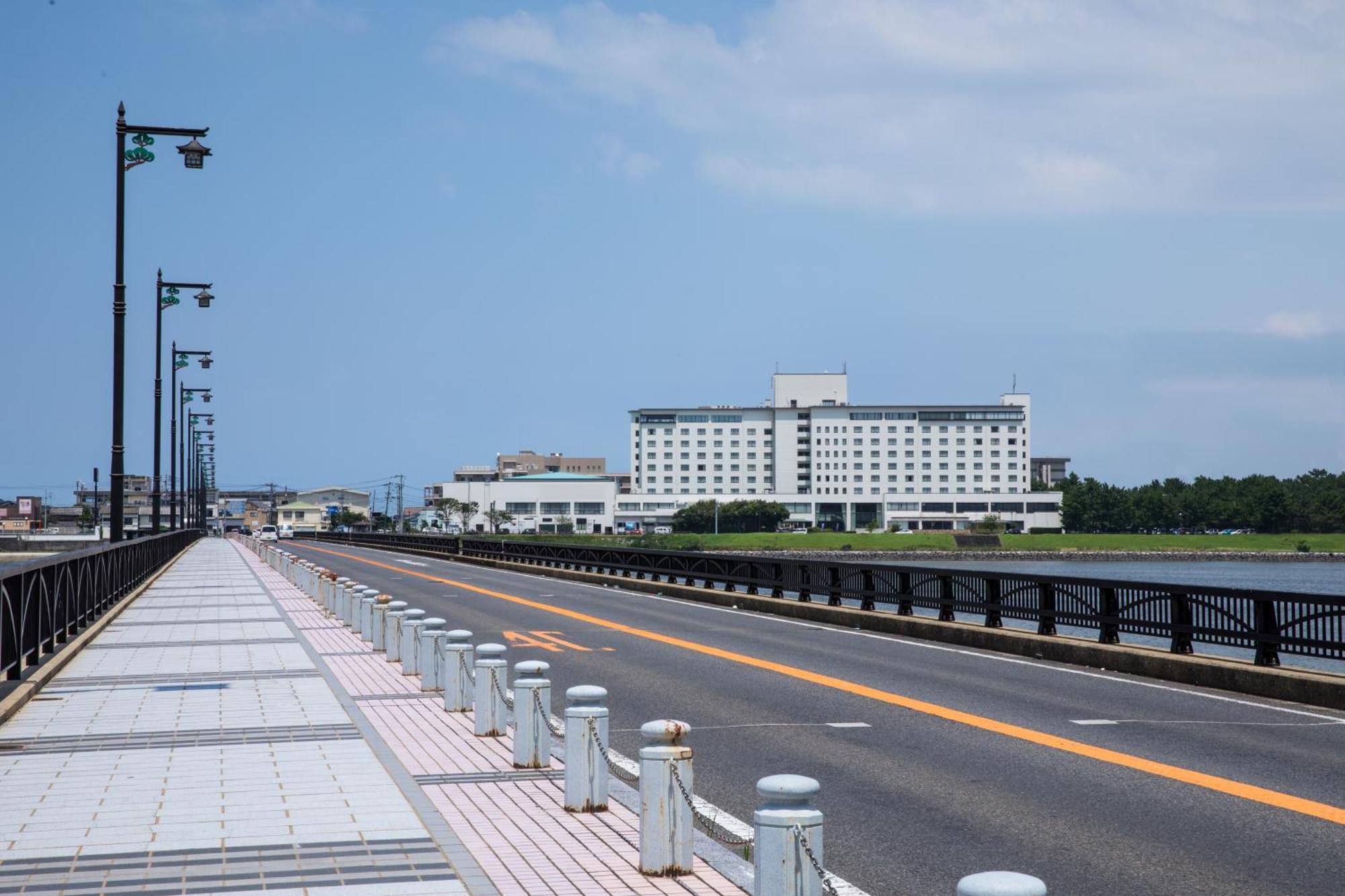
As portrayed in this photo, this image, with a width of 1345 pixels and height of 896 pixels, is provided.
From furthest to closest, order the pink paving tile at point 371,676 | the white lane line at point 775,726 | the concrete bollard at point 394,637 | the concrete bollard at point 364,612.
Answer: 1. the concrete bollard at point 364,612
2. the concrete bollard at point 394,637
3. the pink paving tile at point 371,676
4. the white lane line at point 775,726

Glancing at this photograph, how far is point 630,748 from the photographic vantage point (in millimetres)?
11977

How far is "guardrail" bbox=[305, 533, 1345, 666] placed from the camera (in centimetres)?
1627

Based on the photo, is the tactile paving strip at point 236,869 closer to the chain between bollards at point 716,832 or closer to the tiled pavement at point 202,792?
the tiled pavement at point 202,792

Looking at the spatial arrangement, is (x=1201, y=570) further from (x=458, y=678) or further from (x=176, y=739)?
(x=176, y=739)

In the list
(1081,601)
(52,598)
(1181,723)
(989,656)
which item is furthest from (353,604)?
(1181,723)

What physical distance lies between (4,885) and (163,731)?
531 centimetres

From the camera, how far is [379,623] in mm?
19797

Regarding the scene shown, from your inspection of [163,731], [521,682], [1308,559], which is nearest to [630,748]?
[521,682]

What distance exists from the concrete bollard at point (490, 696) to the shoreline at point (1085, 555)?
144m

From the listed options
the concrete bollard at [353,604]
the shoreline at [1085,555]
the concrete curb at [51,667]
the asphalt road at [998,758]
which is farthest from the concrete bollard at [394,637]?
the shoreline at [1085,555]

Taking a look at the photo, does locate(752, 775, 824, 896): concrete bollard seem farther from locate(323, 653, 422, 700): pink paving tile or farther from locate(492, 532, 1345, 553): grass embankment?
locate(492, 532, 1345, 553): grass embankment

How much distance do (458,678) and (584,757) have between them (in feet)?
15.9

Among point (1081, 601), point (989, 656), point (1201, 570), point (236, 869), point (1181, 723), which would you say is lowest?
point (1201, 570)

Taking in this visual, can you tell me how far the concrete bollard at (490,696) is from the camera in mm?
11859
